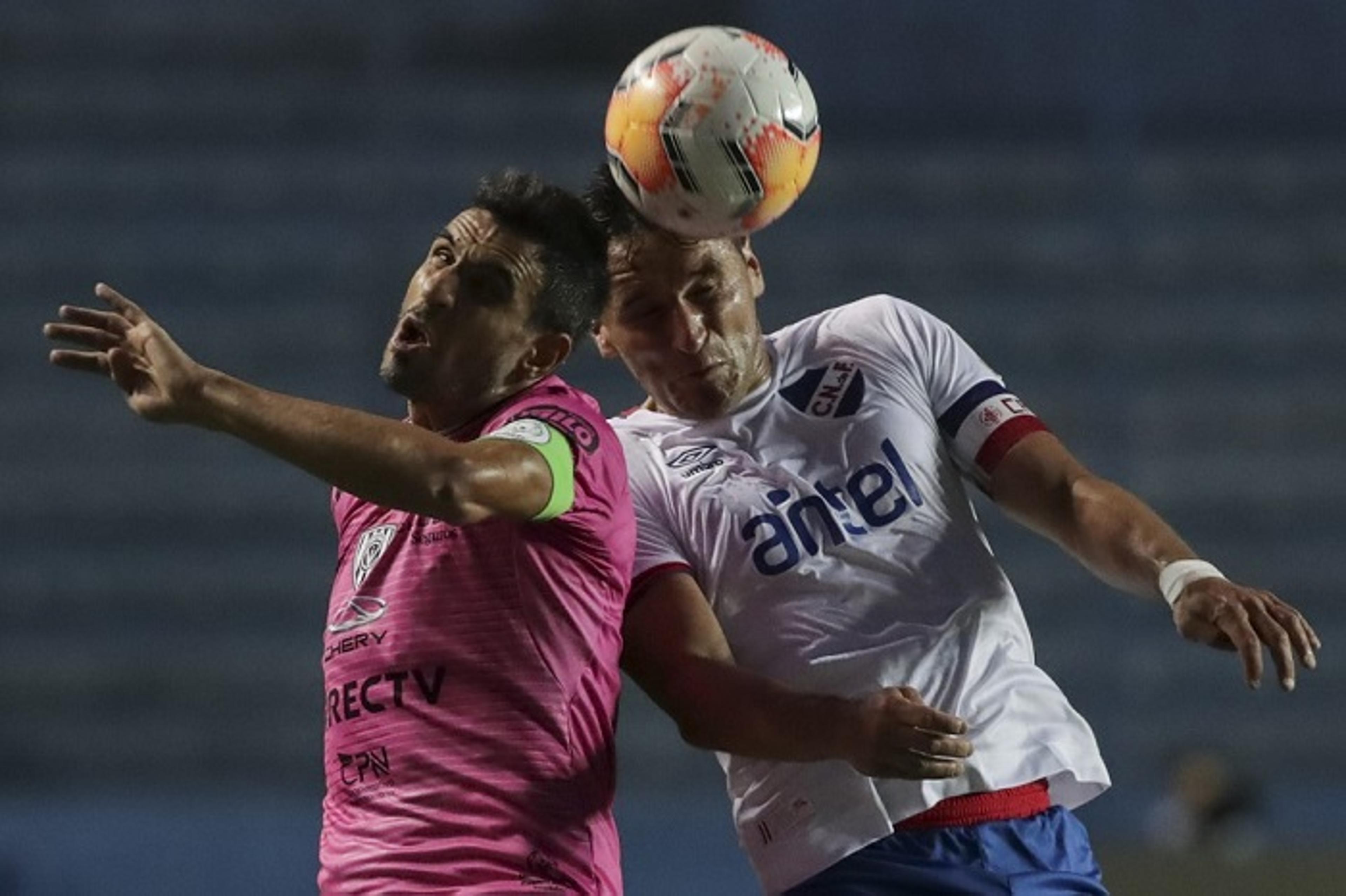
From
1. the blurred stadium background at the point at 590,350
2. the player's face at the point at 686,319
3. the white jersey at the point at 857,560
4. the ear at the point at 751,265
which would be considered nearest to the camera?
the white jersey at the point at 857,560

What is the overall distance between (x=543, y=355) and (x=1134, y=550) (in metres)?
0.98

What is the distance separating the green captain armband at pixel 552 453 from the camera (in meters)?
3.22

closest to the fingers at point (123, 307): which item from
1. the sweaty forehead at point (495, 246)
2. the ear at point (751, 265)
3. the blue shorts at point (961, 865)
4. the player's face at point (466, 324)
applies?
the player's face at point (466, 324)

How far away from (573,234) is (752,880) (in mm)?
4081

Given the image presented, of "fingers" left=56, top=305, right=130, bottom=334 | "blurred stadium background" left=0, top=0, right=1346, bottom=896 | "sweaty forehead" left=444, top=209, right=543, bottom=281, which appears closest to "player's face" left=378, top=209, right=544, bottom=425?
"sweaty forehead" left=444, top=209, right=543, bottom=281

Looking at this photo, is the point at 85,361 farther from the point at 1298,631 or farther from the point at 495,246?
the point at 1298,631

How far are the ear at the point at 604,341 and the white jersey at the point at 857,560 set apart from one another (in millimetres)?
143

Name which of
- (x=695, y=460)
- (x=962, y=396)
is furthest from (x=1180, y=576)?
(x=695, y=460)

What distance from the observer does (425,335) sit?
3.47m

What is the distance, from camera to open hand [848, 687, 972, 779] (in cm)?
323

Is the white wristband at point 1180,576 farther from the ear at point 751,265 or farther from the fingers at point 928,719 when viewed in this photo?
Answer: the ear at point 751,265

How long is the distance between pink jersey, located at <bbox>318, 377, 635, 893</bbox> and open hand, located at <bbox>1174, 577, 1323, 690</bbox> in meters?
0.86

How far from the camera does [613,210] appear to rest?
3.98 metres

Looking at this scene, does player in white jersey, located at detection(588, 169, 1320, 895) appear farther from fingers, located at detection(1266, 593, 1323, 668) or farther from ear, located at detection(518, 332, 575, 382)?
ear, located at detection(518, 332, 575, 382)
